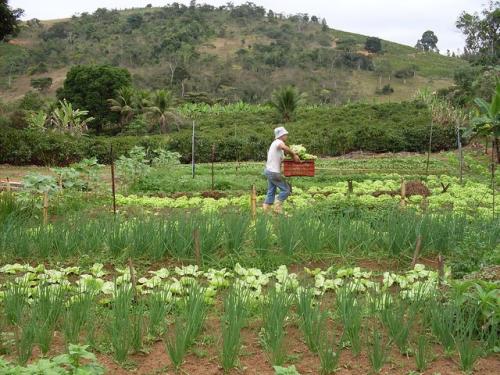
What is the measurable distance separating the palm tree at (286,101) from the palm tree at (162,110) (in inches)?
240

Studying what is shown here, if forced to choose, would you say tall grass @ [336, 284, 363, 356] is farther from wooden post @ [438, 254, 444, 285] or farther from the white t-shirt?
the white t-shirt

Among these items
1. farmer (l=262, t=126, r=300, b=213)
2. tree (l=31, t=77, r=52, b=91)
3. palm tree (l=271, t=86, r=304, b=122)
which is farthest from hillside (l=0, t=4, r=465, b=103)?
farmer (l=262, t=126, r=300, b=213)

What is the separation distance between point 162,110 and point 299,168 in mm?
25887

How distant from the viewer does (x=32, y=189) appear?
28.3 ft

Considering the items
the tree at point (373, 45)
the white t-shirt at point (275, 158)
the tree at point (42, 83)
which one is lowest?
the white t-shirt at point (275, 158)

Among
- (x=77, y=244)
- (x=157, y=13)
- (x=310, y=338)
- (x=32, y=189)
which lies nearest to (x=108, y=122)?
(x=32, y=189)

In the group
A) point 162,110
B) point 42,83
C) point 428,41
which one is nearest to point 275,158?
point 162,110

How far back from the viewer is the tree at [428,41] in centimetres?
9631

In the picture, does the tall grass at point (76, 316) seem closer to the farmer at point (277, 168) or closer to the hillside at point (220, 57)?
the farmer at point (277, 168)

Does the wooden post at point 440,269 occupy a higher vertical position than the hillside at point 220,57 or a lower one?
lower

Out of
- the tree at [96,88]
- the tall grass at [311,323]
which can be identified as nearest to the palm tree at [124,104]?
the tree at [96,88]

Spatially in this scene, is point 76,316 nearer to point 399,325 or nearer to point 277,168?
point 399,325

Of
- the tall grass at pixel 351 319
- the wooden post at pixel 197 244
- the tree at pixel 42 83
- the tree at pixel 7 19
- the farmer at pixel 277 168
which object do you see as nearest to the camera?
the tall grass at pixel 351 319

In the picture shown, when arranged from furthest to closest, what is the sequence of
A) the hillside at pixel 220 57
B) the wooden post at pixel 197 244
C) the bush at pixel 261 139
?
1. the hillside at pixel 220 57
2. the bush at pixel 261 139
3. the wooden post at pixel 197 244
